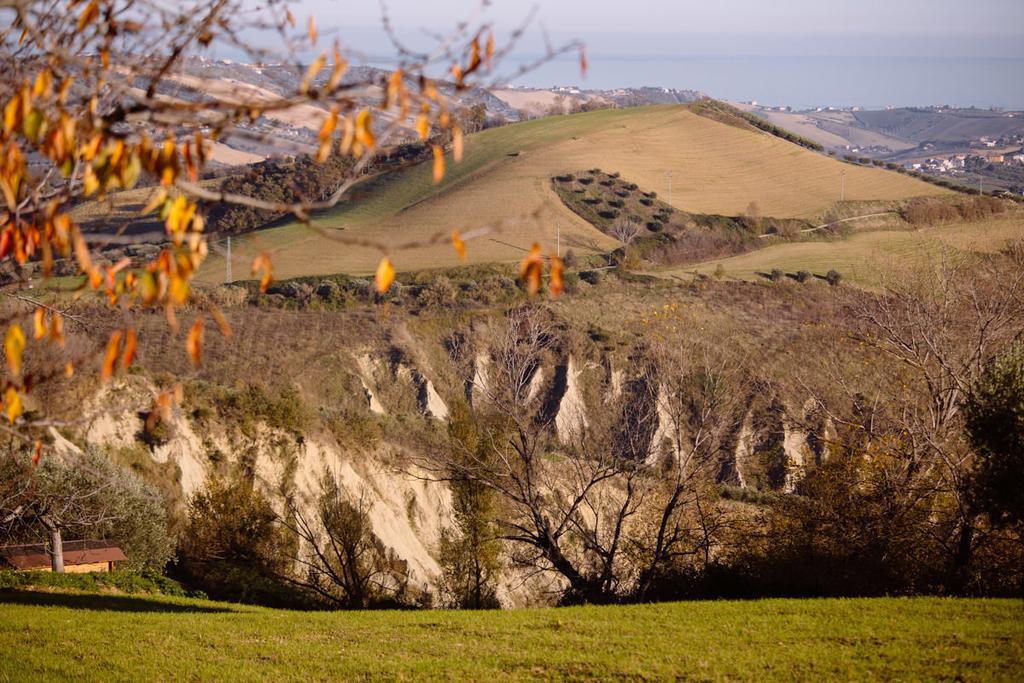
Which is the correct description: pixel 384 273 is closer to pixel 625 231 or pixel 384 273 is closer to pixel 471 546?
pixel 471 546

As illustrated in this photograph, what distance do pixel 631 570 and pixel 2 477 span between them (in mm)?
12612

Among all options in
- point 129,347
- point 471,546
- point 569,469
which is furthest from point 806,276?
point 129,347

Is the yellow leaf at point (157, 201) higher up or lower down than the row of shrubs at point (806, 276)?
higher up

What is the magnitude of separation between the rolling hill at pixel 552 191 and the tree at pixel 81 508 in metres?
32.9

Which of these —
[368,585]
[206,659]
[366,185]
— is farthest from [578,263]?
[206,659]

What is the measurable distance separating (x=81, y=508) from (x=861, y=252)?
53453 millimetres

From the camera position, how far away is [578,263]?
57156 millimetres

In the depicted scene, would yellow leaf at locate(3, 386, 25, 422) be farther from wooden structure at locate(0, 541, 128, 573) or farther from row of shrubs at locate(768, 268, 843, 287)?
row of shrubs at locate(768, 268, 843, 287)

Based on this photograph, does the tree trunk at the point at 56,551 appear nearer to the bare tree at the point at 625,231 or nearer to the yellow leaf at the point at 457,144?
the yellow leaf at the point at 457,144

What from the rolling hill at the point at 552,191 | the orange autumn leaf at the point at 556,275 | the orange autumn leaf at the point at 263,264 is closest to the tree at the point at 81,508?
the orange autumn leaf at the point at 263,264

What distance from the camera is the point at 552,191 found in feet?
226

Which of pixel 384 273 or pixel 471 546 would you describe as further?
pixel 471 546

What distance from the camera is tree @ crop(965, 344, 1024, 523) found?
14000 millimetres

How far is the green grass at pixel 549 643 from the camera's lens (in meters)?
10.3
